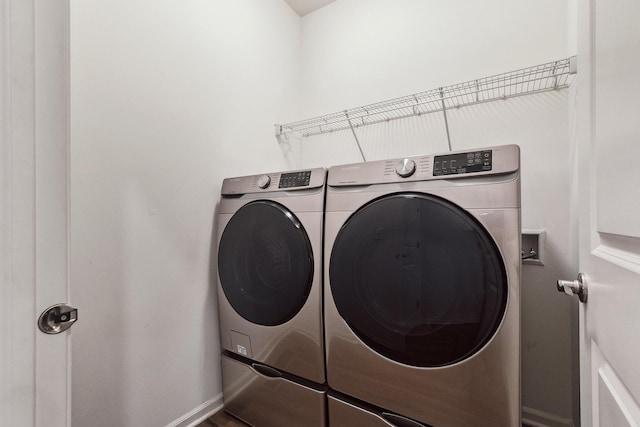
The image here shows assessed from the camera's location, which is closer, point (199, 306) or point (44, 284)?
point (44, 284)

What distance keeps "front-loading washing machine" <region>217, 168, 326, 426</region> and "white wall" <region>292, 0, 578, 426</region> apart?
82cm

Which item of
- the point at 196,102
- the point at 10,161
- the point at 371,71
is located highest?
the point at 371,71

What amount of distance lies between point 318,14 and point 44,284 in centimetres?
235

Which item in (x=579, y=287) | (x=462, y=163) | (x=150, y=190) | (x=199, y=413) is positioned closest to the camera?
(x=579, y=287)

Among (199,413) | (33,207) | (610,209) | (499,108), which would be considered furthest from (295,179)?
(199,413)

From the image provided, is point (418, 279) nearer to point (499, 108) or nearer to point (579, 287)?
point (579, 287)

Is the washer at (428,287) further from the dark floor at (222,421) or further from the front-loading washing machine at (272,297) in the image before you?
the dark floor at (222,421)

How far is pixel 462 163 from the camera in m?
0.86

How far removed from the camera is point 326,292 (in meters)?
1.05

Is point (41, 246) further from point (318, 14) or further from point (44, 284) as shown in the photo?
point (318, 14)

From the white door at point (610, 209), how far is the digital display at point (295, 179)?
88 centimetres

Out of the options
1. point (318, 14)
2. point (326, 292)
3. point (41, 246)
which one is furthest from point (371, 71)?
point (41, 246)

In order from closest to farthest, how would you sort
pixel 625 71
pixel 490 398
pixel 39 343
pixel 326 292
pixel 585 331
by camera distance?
pixel 625 71
pixel 39 343
pixel 585 331
pixel 490 398
pixel 326 292

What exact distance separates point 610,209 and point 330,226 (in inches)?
30.2
